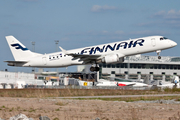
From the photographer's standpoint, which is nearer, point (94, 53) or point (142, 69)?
point (94, 53)

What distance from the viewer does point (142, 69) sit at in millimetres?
123625

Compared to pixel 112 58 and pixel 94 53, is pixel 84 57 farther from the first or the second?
pixel 112 58

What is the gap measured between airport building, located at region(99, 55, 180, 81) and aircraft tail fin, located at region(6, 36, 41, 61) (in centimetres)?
7159

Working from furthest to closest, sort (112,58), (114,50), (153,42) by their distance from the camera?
(114,50)
(112,58)
(153,42)

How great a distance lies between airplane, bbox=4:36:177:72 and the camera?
135 ft

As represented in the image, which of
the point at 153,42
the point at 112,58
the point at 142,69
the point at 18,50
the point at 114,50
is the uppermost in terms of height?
the point at 18,50

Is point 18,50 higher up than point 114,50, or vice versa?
point 18,50

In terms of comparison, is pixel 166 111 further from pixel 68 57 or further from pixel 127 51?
pixel 68 57

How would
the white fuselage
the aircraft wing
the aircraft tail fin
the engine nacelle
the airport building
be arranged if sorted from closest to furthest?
the white fuselage
the engine nacelle
the aircraft wing
the aircraft tail fin
the airport building

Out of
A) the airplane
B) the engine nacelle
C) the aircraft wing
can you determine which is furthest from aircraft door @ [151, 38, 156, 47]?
the aircraft wing

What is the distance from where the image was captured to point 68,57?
4566 centimetres

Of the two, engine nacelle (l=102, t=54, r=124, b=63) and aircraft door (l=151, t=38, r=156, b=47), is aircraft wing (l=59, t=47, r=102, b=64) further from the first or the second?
aircraft door (l=151, t=38, r=156, b=47)

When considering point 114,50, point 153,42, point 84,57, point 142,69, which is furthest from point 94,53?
point 142,69

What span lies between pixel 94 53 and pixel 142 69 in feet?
271
